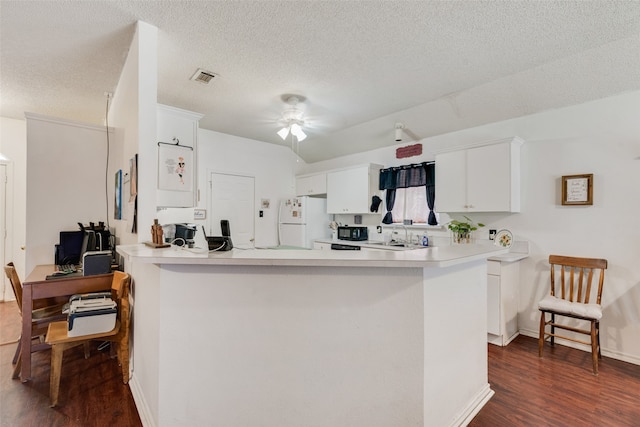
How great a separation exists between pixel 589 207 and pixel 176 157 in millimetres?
4064

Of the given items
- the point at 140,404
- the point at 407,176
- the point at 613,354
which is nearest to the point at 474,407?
the point at 613,354

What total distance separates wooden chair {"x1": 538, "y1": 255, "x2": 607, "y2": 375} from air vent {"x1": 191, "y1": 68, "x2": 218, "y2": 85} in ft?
12.7

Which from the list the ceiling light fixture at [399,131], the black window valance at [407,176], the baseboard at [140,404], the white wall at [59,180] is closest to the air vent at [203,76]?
the white wall at [59,180]

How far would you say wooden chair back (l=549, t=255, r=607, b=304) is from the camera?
9.37 ft

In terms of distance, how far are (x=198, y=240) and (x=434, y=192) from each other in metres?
3.45

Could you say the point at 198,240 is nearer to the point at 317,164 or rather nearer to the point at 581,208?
the point at 317,164

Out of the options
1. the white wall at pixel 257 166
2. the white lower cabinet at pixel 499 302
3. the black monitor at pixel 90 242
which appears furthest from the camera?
the white wall at pixel 257 166

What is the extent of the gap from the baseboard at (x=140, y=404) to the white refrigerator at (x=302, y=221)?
10.2 ft

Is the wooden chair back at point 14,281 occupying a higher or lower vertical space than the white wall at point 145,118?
lower

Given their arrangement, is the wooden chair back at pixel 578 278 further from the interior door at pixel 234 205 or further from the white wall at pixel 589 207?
the interior door at pixel 234 205

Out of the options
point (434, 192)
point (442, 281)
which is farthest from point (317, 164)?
point (442, 281)

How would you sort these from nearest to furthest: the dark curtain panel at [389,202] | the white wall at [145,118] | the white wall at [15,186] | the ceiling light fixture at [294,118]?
the white wall at [145,118], the ceiling light fixture at [294,118], the white wall at [15,186], the dark curtain panel at [389,202]

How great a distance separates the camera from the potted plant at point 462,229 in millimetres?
3663

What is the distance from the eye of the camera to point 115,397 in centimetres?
210
